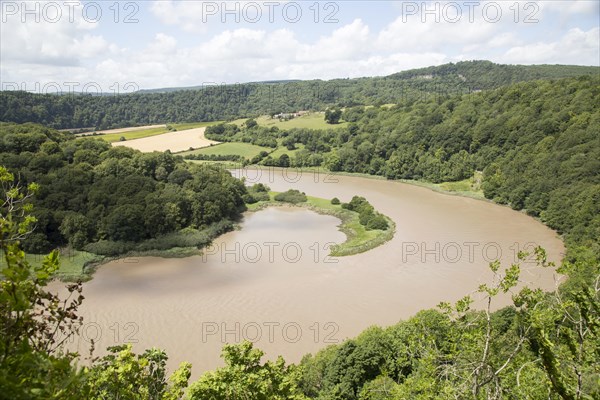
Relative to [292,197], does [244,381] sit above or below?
below

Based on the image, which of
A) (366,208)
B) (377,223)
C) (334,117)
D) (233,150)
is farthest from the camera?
(334,117)

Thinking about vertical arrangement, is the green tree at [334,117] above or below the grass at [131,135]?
above

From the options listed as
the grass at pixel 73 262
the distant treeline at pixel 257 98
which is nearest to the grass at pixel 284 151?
the distant treeline at pixel 257 98

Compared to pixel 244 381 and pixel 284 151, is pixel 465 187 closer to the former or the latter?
pixel 284 151

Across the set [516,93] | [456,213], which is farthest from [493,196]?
[516,93]

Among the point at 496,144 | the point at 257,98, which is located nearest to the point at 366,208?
the point at 496,144

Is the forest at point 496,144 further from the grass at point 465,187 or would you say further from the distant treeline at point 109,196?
the distant treeline at point 109,196
